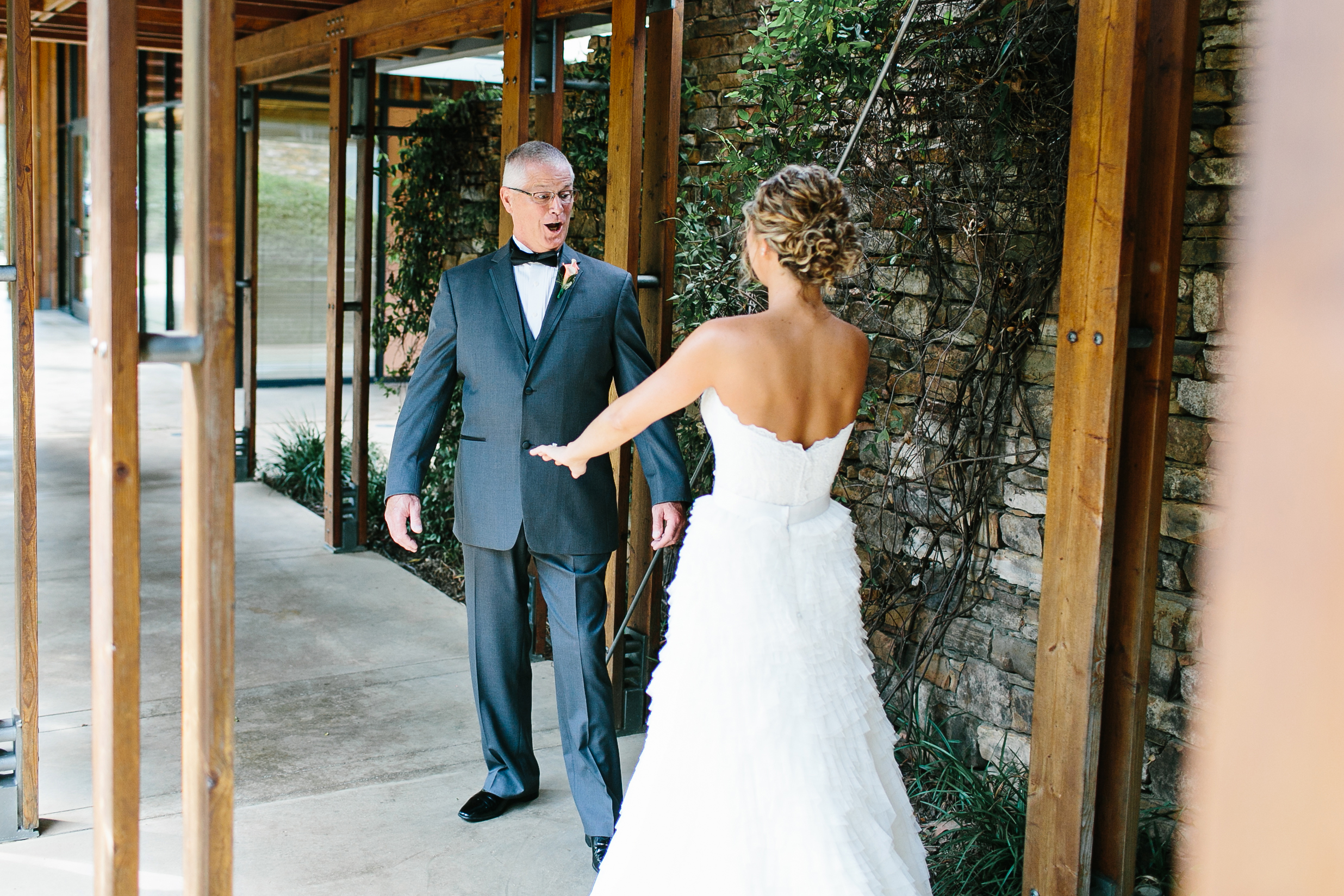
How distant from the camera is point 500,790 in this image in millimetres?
3627

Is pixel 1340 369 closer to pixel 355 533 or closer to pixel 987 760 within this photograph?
pixel 987 760

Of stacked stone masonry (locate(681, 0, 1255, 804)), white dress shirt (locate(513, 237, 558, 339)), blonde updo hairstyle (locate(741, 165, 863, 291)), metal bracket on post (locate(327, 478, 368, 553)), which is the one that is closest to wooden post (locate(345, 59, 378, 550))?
metal bracket on post (locate(327, 478, 368, 553))

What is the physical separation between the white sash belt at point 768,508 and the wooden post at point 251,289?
578 cm

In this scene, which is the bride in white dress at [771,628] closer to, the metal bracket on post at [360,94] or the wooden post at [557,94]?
the wooden post at [557,94]

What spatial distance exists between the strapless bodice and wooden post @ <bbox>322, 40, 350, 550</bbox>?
13.2ft

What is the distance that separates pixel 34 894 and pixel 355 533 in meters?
3.80

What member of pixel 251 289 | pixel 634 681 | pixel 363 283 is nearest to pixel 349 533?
pixel 363 283

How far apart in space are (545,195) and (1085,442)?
1.56m

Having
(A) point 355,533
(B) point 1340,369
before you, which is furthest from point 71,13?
(B) point 1340,369

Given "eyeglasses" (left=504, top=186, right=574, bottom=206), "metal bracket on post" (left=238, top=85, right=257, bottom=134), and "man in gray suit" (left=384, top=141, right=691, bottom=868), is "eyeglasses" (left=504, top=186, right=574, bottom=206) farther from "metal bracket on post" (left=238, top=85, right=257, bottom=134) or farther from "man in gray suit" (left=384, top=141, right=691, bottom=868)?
"metal bracket on post" (left=238, top=85, right=257, bottom=134)

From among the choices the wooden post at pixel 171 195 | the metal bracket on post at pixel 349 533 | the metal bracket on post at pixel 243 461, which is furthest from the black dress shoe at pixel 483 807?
the wooden post at pixel 171 195

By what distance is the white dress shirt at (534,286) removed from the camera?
3.46 m

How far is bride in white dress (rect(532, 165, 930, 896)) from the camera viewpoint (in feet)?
8.33

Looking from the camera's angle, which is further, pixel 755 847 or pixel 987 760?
pixel 987 760
